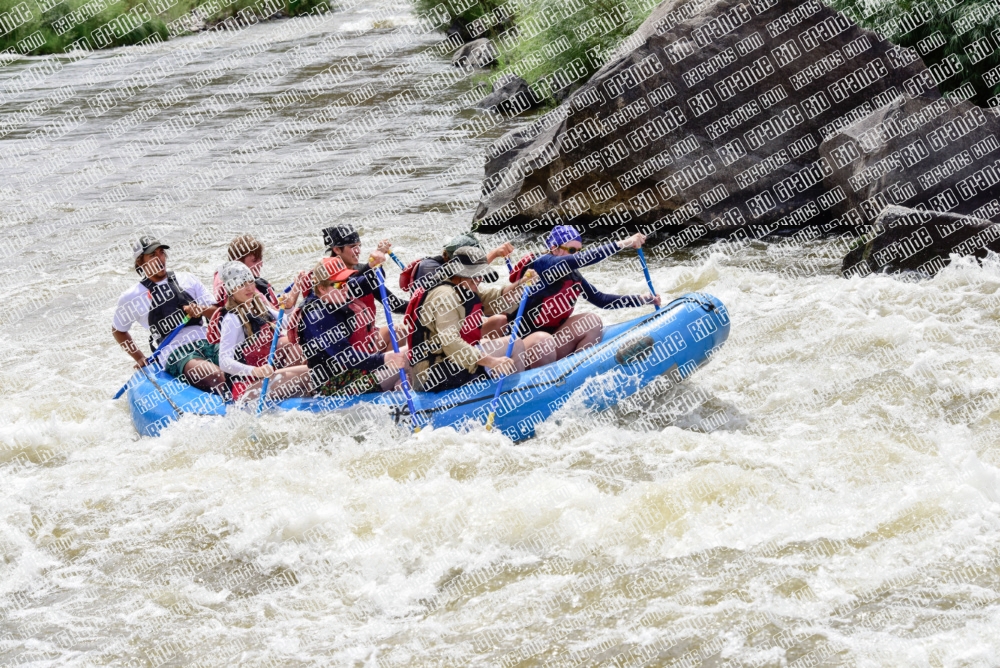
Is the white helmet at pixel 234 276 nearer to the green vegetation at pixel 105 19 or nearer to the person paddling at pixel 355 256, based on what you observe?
the person paddling at pixel 355 256

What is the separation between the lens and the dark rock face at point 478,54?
1988 centimetres

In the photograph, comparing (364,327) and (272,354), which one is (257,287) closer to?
(272,354)

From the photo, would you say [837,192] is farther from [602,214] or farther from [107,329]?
[107,329]

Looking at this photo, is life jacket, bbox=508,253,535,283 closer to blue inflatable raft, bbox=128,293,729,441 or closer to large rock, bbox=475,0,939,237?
blue inflatable raft, bbox=128,293,729,441

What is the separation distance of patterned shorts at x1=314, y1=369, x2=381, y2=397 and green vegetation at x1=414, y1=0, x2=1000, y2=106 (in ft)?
26.8

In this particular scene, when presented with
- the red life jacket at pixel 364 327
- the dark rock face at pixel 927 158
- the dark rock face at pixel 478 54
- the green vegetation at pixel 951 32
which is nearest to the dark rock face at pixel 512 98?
the dark rock face at pixel 478 54

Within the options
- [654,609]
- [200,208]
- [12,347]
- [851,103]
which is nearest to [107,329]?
[12,347]

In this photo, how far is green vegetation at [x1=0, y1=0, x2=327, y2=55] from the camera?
92.3 feet

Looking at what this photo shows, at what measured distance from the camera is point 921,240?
8.81 metres

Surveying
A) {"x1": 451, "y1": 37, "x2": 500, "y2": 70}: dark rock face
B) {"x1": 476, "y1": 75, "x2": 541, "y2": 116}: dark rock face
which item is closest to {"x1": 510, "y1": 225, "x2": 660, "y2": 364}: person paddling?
{"x1": 476, "y1": 75, "x2": 541, "y2": 116}: dark rock face

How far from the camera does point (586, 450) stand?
21.2 feet

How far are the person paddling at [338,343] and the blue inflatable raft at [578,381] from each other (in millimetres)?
97

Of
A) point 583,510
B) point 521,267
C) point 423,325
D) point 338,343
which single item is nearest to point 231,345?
point 338,343

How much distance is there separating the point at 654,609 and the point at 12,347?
6.81 metres
